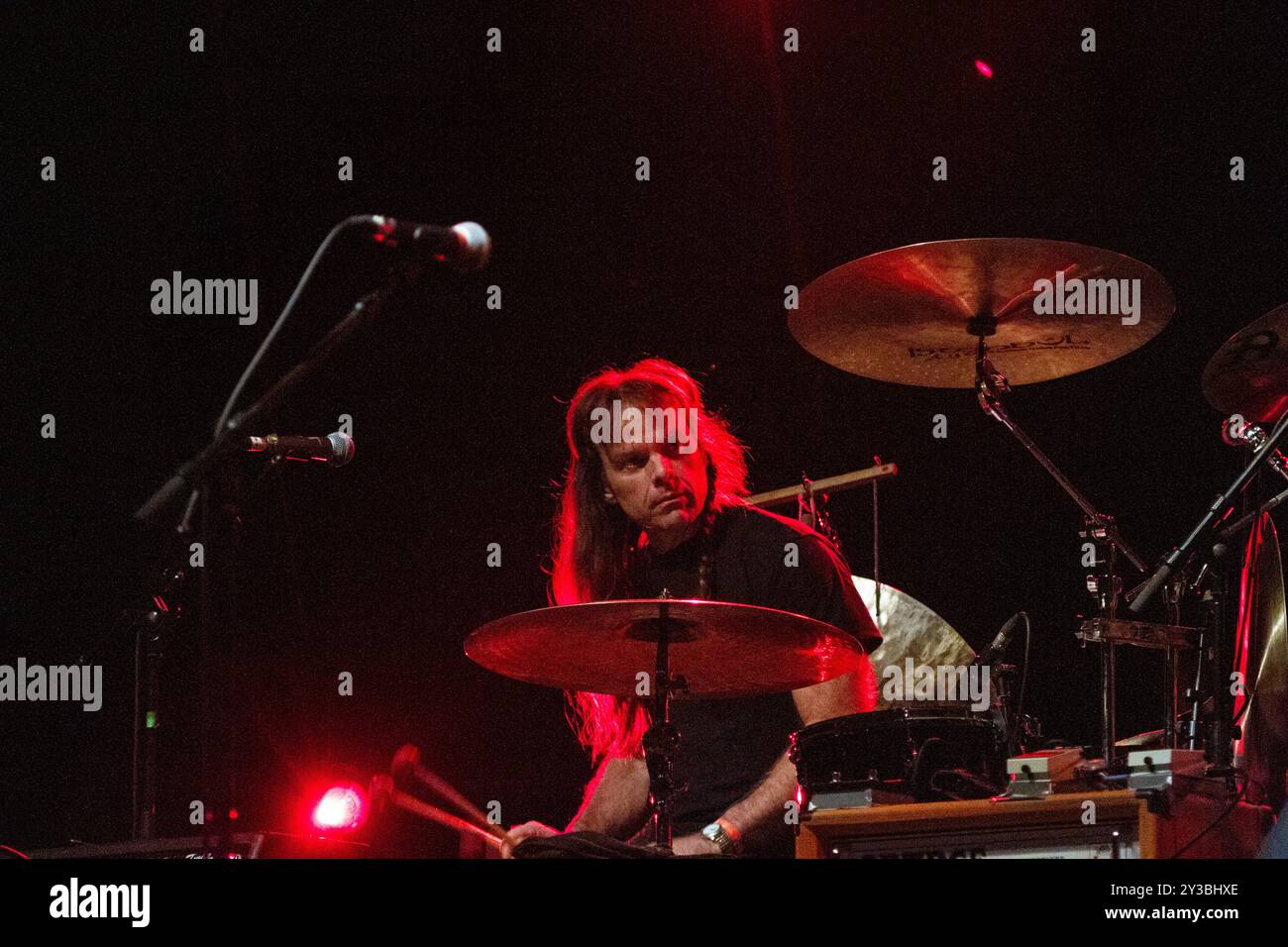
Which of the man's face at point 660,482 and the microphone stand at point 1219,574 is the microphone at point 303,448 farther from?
the microphone stand at point 1219,574

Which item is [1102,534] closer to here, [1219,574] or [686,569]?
[1219,574]

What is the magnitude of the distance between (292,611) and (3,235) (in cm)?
133

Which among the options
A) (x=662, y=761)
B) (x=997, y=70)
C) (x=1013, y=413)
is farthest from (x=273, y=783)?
(x=997, y=70)

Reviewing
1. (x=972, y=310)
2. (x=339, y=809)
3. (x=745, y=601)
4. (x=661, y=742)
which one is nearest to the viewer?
(x=661, y=742)

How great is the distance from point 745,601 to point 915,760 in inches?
35.2

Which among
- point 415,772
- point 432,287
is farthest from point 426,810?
point 432,287

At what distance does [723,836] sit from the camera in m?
2.93

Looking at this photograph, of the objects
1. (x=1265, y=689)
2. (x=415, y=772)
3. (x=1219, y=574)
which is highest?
(x=1219, y=574)

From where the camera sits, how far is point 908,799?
267cm

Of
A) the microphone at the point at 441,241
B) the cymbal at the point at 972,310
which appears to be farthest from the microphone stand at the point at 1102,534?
the microphone at the point at 441,241

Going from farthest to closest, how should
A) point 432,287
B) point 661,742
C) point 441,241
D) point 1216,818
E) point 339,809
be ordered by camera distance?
point 432,287, point 339,809, point 661,742, point 1216,818, point 441,241

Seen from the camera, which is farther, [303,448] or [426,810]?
[426,810]

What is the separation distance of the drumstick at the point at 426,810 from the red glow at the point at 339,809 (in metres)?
0.12
